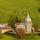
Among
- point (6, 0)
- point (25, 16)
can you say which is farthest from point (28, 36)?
point (6, 0)

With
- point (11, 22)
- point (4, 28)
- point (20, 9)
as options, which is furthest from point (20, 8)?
point (4, 28)

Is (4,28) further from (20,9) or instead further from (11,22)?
(20,9)

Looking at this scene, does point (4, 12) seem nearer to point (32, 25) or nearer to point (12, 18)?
point (12, 18)

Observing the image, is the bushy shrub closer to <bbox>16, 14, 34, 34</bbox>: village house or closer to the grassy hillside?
<bbox>16, 14, 34, 34</bbox>: village house

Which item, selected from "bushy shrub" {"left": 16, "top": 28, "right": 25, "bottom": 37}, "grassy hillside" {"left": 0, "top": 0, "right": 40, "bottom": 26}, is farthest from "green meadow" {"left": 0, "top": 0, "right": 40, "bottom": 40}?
"bushy shrub" {"left": 16, "top": 28, "right": 25, "bottom": 37}

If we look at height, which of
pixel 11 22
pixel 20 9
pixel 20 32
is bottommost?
pixel 20 32

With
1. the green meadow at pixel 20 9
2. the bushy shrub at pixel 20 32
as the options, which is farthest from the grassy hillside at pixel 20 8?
the bushy shrub at pixel 20 32

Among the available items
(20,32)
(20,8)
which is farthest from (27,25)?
(20,8)

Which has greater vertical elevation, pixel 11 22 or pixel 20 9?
pixel 20 9
